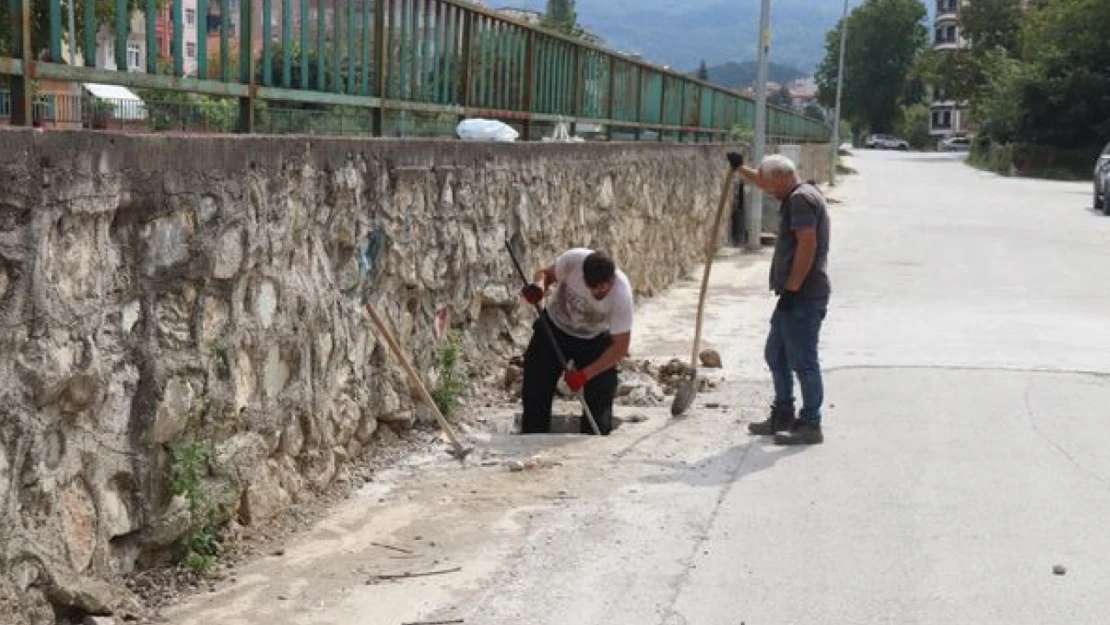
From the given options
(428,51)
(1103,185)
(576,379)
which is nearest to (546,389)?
(576,379)

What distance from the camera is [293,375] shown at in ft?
19.6

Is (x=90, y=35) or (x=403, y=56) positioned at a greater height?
(x=403, y=56)

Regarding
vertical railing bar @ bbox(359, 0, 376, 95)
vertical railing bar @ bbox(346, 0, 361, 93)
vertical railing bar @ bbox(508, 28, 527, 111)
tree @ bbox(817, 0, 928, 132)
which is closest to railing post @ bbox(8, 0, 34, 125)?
vertical railing bar @ bbox(346, 0, 361, 93)

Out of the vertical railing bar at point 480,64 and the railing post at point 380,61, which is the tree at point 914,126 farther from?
the railing post at point 380,61

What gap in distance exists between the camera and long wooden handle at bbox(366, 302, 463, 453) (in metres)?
6.84

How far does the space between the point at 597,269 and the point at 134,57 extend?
3.15 m

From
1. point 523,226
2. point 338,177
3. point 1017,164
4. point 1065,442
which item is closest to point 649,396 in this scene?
point 523,226

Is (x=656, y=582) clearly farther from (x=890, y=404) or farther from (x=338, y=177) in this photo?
(x=890, y=404)

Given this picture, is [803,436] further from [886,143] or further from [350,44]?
[886,143]

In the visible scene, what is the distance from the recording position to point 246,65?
6348 mm

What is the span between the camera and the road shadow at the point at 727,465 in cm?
675

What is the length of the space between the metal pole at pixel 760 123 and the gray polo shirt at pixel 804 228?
550 inches

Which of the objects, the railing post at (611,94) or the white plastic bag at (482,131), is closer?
the white plastic bag at (482,131)

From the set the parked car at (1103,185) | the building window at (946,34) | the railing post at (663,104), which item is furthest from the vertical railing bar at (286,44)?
the building window at (946,34)
